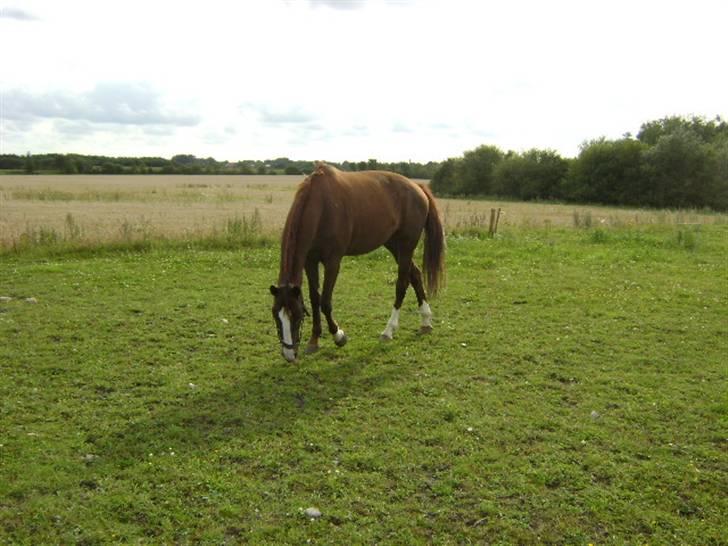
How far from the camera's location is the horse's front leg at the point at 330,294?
280 inches

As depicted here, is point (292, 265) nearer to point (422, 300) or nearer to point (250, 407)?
point (250, 407)

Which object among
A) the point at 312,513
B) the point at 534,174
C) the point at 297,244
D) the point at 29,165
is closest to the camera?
the point at 312,513

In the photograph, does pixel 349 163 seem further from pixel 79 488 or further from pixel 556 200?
pixel 79 488

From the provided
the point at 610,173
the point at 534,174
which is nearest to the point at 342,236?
the point at 610,173

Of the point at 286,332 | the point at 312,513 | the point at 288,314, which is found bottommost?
the point at 312,513

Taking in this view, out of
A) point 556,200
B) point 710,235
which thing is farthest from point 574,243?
point 556,200

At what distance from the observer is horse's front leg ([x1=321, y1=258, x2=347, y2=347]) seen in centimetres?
711

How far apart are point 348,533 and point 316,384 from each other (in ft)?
8.67

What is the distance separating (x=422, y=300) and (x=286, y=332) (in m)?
2.85

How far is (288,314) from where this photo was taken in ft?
20.0

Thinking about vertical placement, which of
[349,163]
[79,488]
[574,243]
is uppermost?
[349,163]

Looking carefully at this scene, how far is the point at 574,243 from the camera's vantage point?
17.2m

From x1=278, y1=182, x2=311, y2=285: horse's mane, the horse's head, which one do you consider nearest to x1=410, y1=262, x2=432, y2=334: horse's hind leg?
x1=278, y1=182, x2=311, y2=285: horse's mane

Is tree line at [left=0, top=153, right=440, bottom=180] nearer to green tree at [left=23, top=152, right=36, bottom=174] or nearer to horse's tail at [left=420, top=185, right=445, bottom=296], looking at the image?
green tree at [left=23, top=152, right=36, bottom=174]
